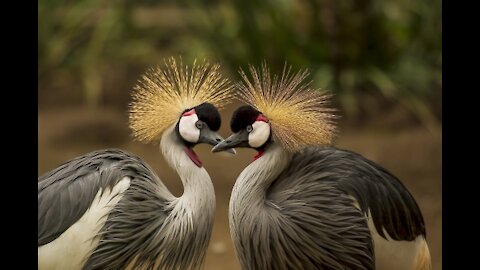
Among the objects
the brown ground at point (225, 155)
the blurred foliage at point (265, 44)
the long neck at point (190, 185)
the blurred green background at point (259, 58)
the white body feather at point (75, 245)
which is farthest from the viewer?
the blurred foliage at point (265, 44)

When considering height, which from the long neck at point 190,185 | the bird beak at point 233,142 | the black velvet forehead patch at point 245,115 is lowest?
the long neck at point 190,185

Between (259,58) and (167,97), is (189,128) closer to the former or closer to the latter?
(167,97)

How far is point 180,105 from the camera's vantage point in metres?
1.82

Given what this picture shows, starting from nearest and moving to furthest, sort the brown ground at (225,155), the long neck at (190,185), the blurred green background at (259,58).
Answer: the long neck at (190,185)
the brown ground at (225,155)
the blurred green background at (259,58)

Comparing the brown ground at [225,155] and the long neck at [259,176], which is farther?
the brown ground at [225,155]

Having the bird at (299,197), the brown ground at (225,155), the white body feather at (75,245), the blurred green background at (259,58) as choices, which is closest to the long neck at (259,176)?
the bird at (299,197)

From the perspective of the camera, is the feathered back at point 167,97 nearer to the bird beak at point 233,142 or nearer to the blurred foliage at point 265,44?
the bird beak at point 233,142

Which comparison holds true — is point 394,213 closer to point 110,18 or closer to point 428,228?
point 428,228

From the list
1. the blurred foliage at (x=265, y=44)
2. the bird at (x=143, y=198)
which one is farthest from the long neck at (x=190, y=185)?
A: the blurred foliage at (x=265, y=44)

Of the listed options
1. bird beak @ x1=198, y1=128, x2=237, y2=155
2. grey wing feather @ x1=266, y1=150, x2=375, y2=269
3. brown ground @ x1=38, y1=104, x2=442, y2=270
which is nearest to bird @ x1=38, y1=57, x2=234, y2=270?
bird beak @ x1=198, y1=128, x2=237, y2=155

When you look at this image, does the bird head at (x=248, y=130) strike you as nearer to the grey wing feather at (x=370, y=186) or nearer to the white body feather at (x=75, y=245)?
the grey wing feather at (x=370, y=186)

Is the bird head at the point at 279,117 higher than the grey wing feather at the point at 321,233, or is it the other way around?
the bird head at the point at 279,117

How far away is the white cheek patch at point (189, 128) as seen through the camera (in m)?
1.79

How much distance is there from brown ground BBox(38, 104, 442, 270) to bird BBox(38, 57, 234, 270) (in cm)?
84
